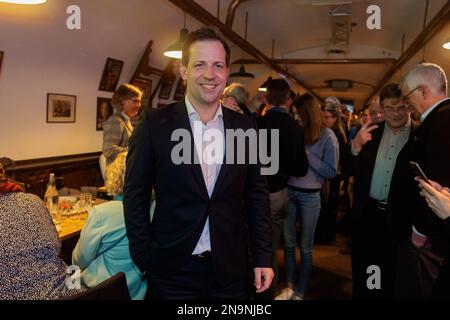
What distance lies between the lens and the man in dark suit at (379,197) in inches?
96.2

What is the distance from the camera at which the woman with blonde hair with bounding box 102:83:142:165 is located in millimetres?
3924

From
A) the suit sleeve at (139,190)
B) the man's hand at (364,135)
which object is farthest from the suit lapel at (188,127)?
the man's hand at (364,135)

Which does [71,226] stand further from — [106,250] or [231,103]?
[231,103]

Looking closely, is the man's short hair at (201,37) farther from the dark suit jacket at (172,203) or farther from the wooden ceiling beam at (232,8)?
the wooden ceiling beam at (232,8)

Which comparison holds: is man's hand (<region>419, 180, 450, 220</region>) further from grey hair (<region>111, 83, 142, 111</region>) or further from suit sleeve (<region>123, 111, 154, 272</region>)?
grey hair (<region>111, 83, 142, 111</region>)

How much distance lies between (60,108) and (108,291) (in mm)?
3818

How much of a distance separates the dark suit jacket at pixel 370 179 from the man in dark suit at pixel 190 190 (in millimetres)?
1239

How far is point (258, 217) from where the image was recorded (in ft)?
5.57

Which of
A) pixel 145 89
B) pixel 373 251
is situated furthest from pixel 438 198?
pixel 145 89

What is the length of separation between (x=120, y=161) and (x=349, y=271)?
9.27ft

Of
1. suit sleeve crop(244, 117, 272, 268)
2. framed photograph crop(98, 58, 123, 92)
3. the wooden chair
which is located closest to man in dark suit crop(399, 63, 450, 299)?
suit sleeve crop(244, 117, 272, 268)

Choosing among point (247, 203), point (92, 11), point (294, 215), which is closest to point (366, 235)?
point (294, 215)

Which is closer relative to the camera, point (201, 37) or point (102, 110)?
point (201, 37)

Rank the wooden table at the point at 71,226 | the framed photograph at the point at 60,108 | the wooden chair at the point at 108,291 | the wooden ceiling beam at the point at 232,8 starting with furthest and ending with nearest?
the wooden ceiling beam at the point at 232,8 < the framed photograph at the point at 60,108 < the wooden table at the point at 71,226 < the wooden chair at the point at 108,291
